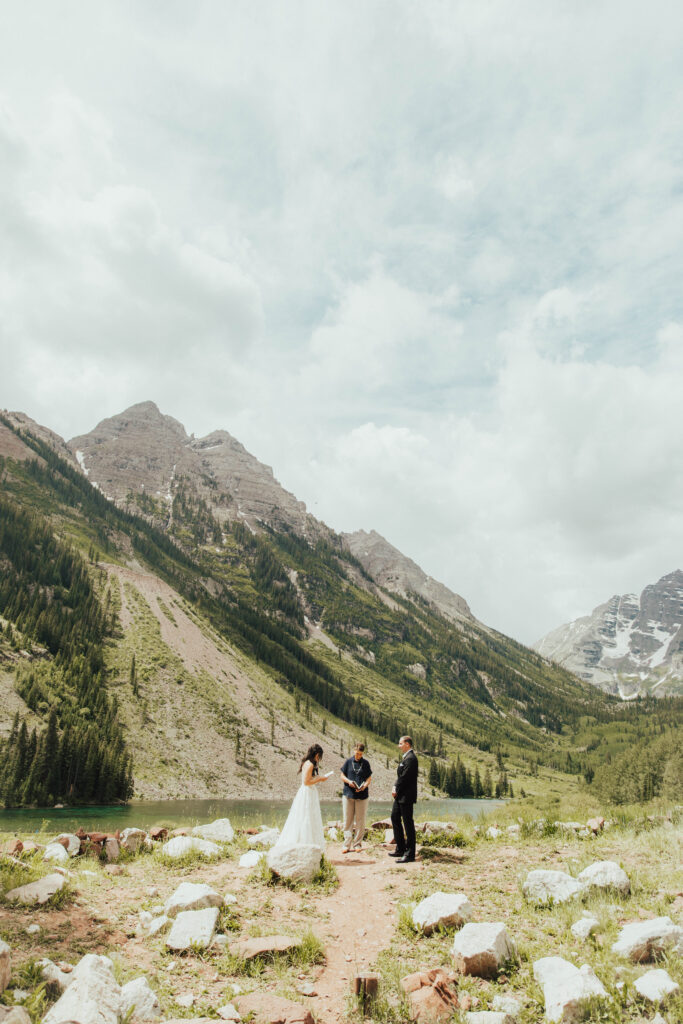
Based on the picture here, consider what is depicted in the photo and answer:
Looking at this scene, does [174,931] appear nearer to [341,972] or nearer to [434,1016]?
[341,972]

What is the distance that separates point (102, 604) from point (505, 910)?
150 meters

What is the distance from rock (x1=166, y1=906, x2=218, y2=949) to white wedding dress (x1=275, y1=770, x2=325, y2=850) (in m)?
4.96

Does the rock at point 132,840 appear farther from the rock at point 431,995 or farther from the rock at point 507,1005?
the rock at point 507,1005

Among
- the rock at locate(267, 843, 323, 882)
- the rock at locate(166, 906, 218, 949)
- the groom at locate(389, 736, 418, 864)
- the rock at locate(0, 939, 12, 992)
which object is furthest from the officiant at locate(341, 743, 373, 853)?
the rock at locate(0, 939, 12, 992)

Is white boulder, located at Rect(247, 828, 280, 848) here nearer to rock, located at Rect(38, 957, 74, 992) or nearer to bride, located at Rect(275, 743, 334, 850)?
bride, located at Rect(275, 743, 334, 850)

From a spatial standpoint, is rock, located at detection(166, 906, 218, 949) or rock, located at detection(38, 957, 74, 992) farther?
rock, located at detection(166, 906, 218, 949)

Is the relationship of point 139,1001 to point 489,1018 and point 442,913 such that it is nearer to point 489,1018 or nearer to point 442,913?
point 489,1018

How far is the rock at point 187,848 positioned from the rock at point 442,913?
791 centimetres

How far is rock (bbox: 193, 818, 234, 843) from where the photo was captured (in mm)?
17766

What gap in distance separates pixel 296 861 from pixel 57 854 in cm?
678

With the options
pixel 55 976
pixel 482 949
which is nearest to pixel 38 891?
pixel 55 976

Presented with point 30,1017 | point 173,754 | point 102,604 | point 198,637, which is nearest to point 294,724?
point 198,637

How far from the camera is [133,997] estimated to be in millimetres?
6895

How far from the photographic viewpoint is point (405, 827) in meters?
15.8
